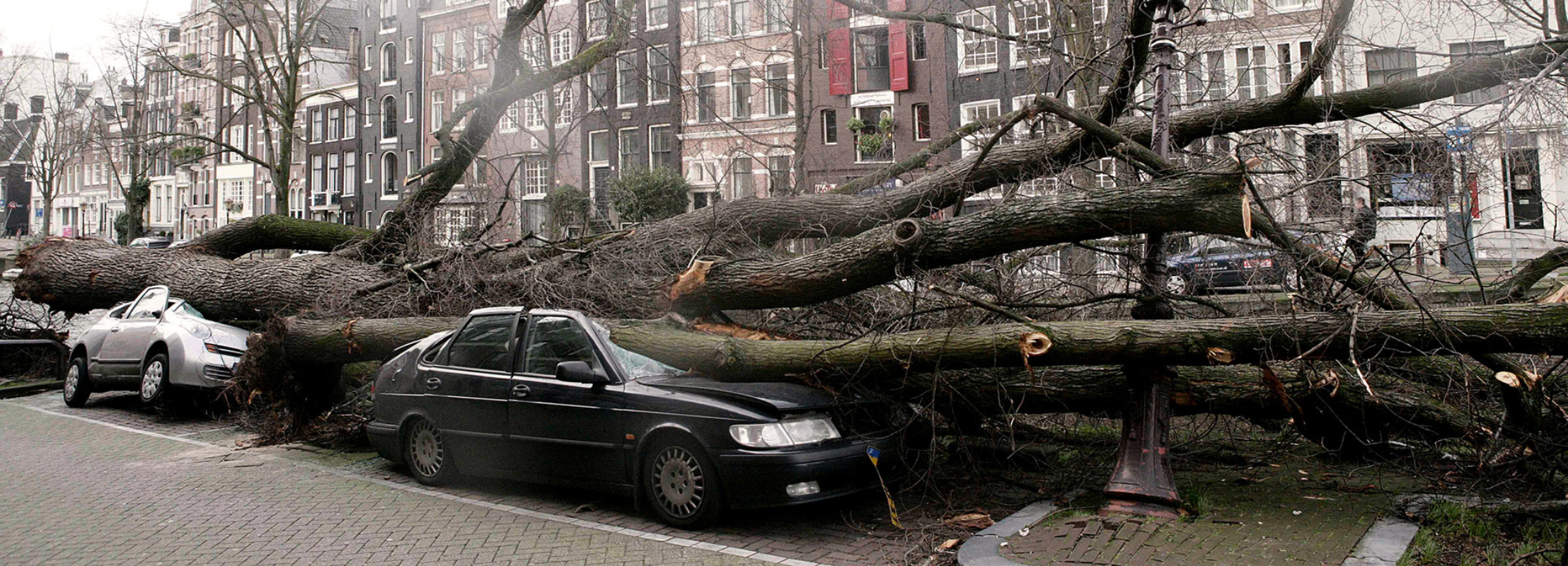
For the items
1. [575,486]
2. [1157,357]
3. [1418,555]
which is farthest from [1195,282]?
[575,486]

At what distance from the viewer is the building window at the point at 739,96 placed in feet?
131

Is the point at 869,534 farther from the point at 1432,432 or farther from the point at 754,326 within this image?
the point at 1432,432

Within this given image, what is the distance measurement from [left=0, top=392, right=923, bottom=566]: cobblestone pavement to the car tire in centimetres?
12

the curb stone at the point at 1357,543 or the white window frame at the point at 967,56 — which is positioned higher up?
the white window frame at the point at 967,56

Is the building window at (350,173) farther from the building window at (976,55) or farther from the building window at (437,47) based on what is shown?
the building window at (976,55)

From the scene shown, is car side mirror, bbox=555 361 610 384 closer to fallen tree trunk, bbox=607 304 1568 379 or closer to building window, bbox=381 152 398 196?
fallen tree trunk, bbox=607 304 1568 379

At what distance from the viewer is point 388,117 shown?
5566 cm

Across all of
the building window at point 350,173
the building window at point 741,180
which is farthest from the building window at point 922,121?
the building window at point 350,173

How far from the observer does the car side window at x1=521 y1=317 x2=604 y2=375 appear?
7.21 metres

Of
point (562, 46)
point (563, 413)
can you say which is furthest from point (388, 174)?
point (563, 413)

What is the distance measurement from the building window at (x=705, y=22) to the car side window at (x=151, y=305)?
27.3 metres

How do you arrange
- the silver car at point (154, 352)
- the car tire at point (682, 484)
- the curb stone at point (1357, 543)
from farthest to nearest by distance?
the silver car at point (154, 352)
the car tire at point (682, 484)
the curb stone at point (1357, 543)

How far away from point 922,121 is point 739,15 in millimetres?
8317

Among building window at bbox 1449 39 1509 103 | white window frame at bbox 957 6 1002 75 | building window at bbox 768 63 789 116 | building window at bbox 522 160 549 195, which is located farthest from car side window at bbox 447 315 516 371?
building window at bbox 522 160 549 195
